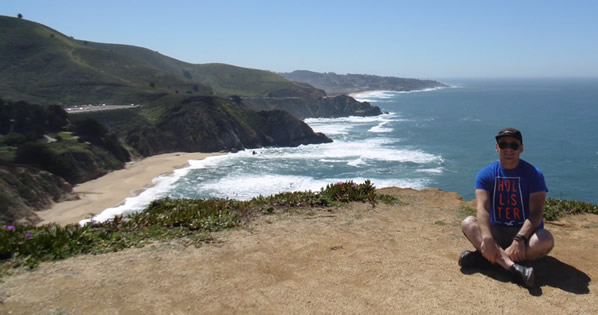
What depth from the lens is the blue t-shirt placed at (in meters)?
5.51

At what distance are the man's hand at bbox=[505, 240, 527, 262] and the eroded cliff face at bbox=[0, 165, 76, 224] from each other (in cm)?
3388

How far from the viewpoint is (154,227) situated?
7.49 meters

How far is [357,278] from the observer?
5.48 metres

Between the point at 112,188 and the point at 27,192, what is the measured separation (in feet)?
26.2

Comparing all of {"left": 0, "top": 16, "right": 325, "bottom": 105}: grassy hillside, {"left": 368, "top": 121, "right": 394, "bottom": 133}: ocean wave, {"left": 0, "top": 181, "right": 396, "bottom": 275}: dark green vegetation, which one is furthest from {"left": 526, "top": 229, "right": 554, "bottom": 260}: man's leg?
{"left": 368, "top": 121, "right": 394, "bottom": 133}: ocean wave

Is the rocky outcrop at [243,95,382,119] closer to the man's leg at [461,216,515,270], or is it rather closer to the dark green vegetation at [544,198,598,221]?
the dark green vegetation at [544,198,598,221]

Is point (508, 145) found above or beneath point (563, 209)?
above

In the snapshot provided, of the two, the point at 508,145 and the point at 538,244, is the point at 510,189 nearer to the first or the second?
the point at 508,145

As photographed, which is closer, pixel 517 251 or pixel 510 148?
pixel 517 251

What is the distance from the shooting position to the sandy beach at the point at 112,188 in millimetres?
33778

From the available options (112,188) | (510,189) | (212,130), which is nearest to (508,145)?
(510,189)

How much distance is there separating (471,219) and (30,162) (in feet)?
151

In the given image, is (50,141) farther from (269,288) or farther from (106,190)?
(269,288)

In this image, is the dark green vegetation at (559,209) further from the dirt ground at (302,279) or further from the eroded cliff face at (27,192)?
the eroded cliff face at (27,192)
